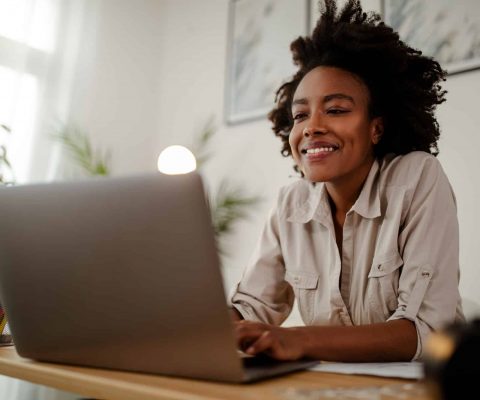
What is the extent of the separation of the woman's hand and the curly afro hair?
2.71 ft

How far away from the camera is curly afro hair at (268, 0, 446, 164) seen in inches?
55.5

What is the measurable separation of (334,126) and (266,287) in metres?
0.45

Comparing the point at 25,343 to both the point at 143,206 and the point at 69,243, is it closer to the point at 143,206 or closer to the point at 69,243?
the point at 69,243

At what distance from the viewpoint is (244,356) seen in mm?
771

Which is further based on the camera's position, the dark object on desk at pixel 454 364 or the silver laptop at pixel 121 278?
the silver laptop at pixel 121 278

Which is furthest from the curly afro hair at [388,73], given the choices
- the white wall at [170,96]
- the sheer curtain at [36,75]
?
the sheer curtain at [36,75]

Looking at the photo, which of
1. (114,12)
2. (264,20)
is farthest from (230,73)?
(114,12)

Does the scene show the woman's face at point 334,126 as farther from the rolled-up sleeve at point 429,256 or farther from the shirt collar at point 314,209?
the rolled-up sleeve at point 429,256

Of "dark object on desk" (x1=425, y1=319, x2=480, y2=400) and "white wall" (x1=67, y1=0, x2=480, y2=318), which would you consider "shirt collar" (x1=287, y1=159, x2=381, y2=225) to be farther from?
"white wall" (x1=67, y1=0, x2=480, y2=318)

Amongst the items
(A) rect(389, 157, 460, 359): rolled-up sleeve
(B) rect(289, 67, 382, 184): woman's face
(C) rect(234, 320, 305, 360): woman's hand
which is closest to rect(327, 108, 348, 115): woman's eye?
(B) rect(289, 67, 382, 184): woman's face

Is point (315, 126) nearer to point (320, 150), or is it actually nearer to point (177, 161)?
point (320, 150)

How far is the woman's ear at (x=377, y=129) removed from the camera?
1418 millimetres

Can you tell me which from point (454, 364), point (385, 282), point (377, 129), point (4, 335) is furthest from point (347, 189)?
point (454, 364)

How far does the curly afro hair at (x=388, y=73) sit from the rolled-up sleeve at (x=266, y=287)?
0.40 meters
